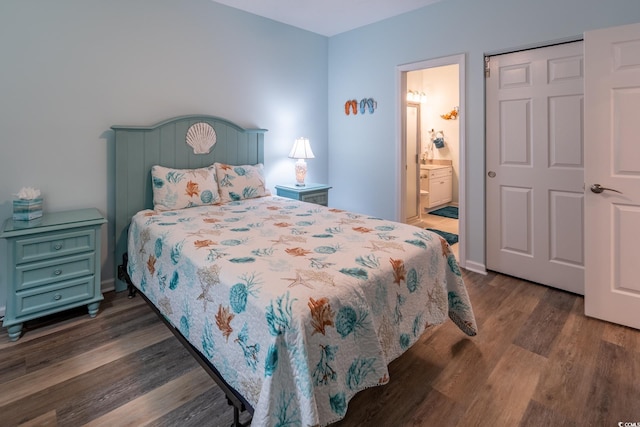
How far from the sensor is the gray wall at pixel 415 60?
109 inches

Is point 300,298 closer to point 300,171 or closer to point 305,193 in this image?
point 305,193

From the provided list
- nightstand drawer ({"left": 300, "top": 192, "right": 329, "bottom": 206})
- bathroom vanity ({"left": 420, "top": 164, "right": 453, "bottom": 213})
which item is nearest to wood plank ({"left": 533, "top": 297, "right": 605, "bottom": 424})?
nightstand drawer ({"left": 300, "top": 192, "right": 329, "bottom": 206})

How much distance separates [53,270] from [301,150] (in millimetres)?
2564

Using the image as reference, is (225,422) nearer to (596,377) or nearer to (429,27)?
(596,377)

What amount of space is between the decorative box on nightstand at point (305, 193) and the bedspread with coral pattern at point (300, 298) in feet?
4.50

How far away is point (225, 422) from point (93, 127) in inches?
98.0

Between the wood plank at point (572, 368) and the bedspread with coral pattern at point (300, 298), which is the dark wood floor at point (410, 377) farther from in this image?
the bedspread with coral pattern at point (300, 298)

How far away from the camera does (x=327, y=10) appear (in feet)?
12.0

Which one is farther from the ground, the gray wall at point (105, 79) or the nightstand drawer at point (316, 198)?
the gray wall at point (105, 79)

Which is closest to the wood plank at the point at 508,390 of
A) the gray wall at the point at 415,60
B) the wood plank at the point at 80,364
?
the gray wall at the point at 415,60

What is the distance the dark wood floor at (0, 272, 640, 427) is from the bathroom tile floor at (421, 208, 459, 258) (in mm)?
2536

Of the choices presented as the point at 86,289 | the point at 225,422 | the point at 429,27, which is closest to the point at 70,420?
the point at 225,422

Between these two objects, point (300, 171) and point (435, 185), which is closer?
point (300, 171)

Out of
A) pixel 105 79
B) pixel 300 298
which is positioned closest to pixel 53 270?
pixel 105 79
